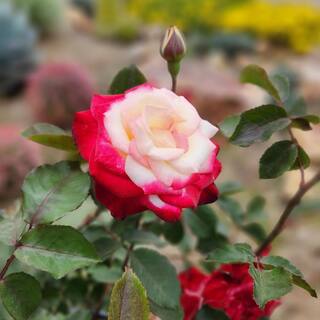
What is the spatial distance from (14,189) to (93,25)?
5586 mm

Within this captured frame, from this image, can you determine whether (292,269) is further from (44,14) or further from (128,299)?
(44,14)

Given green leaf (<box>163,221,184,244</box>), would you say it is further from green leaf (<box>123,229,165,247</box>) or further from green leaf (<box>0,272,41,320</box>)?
green leaf (<box>0,272,41,320</box>)

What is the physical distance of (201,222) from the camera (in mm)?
902

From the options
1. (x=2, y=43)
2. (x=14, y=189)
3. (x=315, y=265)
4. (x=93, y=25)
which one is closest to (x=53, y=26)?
(x=93, y=25)

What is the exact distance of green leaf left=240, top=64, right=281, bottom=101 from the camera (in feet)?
2.57

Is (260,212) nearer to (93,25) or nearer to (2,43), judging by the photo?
(2,43)

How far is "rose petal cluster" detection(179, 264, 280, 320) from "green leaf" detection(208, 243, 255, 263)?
0.20ft

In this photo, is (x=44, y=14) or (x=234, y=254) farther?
(x=44, y=14)

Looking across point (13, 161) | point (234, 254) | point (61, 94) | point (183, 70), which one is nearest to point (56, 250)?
point (234, 254)

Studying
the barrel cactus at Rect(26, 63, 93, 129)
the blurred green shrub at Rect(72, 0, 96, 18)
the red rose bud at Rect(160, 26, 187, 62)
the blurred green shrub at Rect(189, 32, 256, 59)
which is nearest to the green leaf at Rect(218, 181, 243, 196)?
the red rose bud at Rect(160, 26, 187, 62)

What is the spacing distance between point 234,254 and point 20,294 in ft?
0.65

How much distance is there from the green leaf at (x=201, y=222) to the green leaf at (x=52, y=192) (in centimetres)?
21

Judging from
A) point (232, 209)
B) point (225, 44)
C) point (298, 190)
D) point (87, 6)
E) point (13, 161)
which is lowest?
point (87, 6)

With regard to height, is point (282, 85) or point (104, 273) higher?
point (282, 85)
